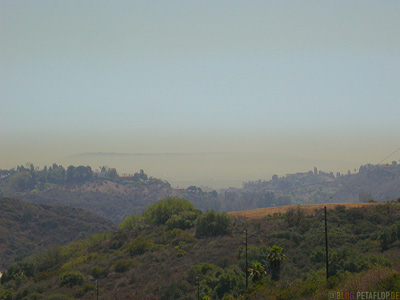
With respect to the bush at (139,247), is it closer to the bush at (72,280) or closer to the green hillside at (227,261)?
the green hillside at (227,261)

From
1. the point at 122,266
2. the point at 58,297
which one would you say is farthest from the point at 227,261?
the point at 58,297

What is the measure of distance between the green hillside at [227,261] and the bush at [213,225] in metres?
0.21

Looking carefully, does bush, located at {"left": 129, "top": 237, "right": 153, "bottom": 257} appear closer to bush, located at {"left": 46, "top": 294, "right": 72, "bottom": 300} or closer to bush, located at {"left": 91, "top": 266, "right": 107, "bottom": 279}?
bush, located at {"left": 91, "top": 266, "right": 107, "bottom": 279}

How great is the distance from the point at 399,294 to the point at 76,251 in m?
85.3

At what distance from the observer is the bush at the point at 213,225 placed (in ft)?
277

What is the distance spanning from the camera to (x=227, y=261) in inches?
2426

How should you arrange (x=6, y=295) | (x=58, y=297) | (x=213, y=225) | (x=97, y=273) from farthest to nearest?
(x=213, y=225), (x=97, y=273), (x=6, y=295), (x=58, y=297)

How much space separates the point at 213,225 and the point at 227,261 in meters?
22.9

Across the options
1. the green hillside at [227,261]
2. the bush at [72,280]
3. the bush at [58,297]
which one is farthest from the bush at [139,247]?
the bush at [58,297]

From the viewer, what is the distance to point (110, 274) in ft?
220

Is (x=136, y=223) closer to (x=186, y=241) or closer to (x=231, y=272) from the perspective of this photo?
(x=186, y=241)

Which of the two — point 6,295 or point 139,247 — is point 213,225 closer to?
point 139,247

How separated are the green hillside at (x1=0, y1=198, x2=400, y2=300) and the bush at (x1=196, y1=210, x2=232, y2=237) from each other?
0.21 meters

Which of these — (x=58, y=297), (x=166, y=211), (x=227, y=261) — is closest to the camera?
(x=58, y=297)
